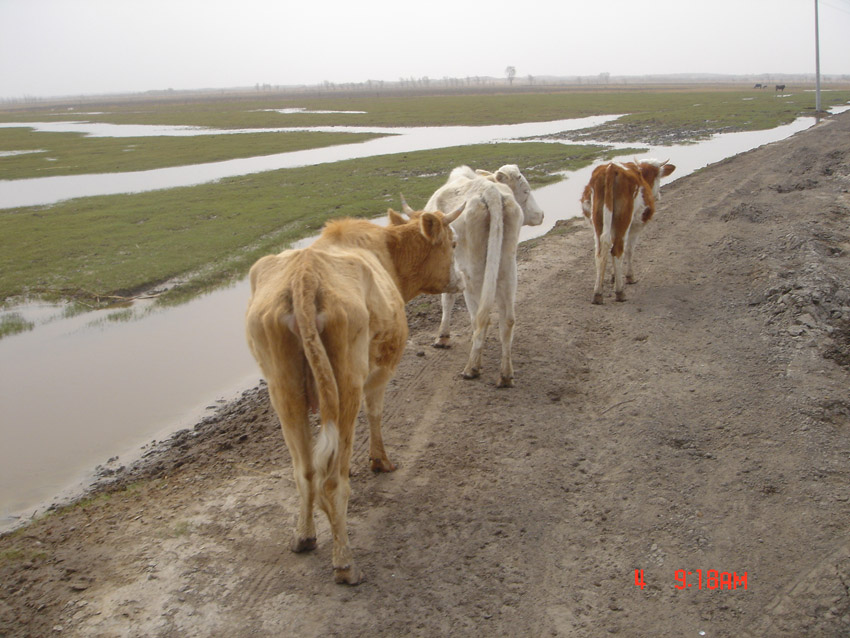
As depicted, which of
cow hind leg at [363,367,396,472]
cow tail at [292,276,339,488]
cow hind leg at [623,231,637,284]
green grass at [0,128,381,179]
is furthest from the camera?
green grass at [0,128,381,179]

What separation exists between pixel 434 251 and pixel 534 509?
2.36 metres

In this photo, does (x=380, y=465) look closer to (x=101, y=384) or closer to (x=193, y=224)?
(x=101, y=384)

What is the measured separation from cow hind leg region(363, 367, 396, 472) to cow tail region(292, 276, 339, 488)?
1121mm

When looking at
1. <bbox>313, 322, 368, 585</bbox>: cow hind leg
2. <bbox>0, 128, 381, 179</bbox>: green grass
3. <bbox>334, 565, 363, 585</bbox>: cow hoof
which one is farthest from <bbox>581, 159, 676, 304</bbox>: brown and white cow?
<bbox>0, 128, 381, 179</bbox>: green grass

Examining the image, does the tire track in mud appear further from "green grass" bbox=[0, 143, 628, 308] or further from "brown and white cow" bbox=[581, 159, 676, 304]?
"green grass" bbox=[0, 143, 628, 308]

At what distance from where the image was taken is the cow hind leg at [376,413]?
4605 millimetres

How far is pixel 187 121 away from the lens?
56.3 metres

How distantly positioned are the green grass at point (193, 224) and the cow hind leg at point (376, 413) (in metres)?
7.09

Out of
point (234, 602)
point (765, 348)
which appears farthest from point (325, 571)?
point (765, 348)

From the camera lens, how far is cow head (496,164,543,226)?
7.90 meters

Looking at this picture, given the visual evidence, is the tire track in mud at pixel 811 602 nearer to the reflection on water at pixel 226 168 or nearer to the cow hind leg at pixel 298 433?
the cow hind leg at pixel 298 433

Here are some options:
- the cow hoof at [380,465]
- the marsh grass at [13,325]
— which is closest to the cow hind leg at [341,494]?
the cow hoof at [380,465]

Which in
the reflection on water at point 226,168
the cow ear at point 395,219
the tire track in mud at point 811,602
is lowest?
the tire track in mud at point 811,602

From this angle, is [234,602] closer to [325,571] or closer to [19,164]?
[325,571]
